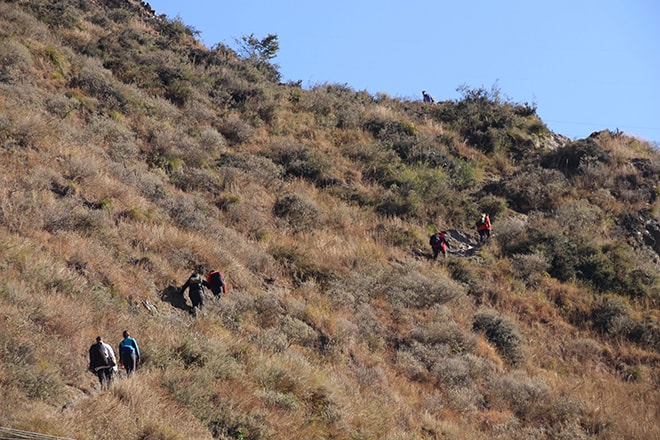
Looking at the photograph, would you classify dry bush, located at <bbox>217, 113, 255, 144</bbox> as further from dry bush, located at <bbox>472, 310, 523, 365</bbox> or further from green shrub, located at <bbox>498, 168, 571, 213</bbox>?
dry bush, located at <bbox>472, 310, 523, 365</bbox>

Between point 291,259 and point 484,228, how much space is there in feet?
27.3

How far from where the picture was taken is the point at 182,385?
10.0 m

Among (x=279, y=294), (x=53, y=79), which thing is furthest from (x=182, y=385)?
(x=53, y=79)

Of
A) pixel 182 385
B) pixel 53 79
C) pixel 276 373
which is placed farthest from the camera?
pixel 53 79

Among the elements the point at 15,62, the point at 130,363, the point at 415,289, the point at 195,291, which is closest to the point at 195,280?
the point at 195,291

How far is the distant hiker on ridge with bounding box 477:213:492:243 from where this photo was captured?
75.8 ft

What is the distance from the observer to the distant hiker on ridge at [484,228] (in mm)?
23094

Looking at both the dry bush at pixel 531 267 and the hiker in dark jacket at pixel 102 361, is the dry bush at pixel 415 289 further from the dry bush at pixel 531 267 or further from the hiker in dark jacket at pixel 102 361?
the hiker in dark jacket at pixel 102 361

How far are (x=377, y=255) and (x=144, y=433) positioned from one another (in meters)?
12.5

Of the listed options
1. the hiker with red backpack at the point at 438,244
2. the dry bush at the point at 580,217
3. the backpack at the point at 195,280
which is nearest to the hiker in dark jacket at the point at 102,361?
the backpack at the point at 195,280

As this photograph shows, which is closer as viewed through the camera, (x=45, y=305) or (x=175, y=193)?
(x=45, y=305)

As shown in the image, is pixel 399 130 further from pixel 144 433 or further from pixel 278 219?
pixel 144 433

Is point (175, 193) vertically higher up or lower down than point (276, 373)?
Result: higher up

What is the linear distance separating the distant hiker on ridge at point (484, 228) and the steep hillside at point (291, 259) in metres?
0.56
